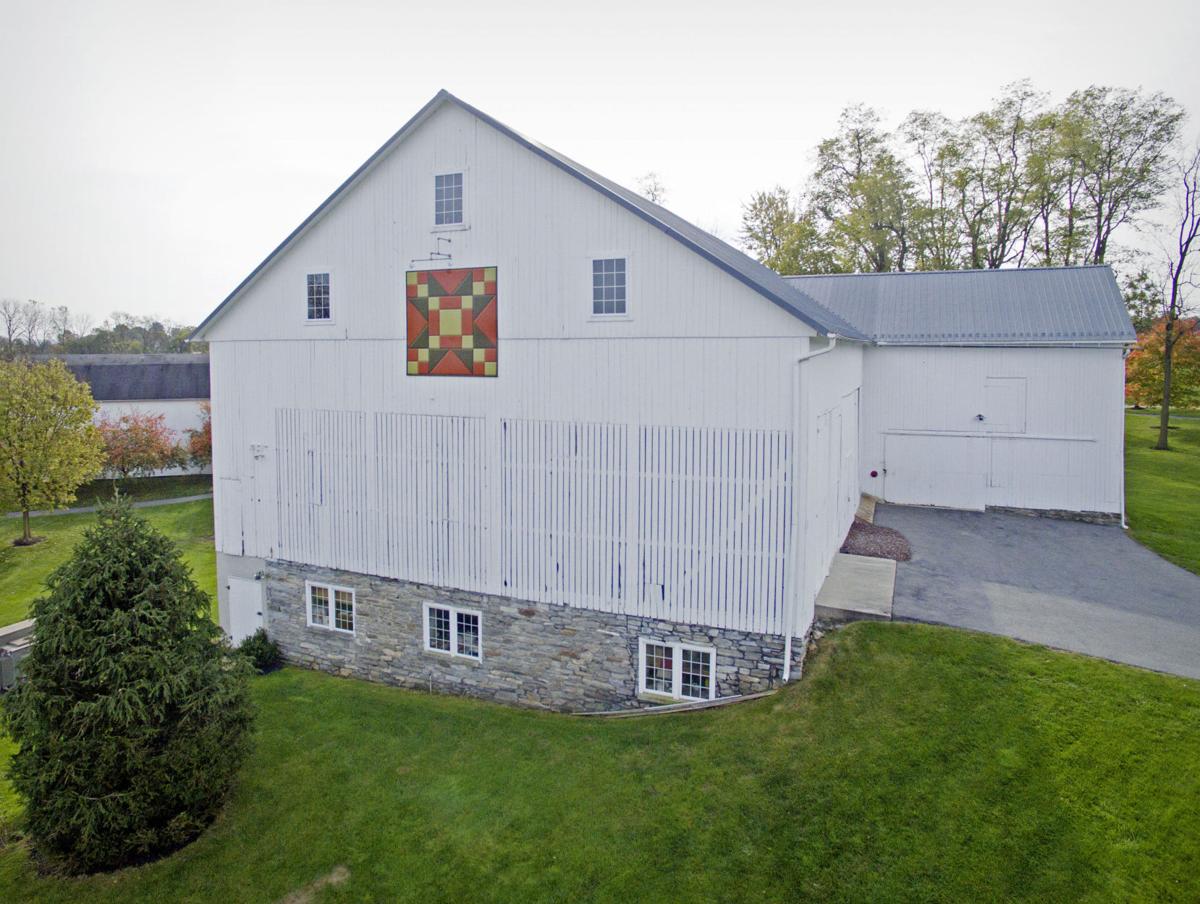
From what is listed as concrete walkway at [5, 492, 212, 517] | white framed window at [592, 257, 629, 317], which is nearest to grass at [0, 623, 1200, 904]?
white framed window at [592, 257, 629, 317]

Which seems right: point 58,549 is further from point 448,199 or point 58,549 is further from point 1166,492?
point 1166,492

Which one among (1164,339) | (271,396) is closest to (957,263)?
(1164,339)

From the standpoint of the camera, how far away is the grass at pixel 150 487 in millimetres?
39188

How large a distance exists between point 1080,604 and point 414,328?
1389 centimetres

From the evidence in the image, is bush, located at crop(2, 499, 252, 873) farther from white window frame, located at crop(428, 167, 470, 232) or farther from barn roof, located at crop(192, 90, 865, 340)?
white window frame, located at crop(428, 167, 470, 232)

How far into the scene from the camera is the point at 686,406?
1289 cm

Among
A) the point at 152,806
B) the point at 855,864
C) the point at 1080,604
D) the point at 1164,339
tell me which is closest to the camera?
the point at 855,864

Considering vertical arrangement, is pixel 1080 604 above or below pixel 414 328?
below

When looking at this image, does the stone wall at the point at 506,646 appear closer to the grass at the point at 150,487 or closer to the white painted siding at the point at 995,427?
the white painted siding at the point at 995,427

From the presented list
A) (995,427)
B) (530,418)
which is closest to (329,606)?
(530,418)

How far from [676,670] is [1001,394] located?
1423 centimetres

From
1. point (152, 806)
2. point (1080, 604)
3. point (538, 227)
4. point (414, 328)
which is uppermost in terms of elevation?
point (538, 227)

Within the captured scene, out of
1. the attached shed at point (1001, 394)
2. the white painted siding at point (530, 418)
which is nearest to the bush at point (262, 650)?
the white painted siding at point (530, 418)

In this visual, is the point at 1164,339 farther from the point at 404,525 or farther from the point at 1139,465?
the point at 404,525
